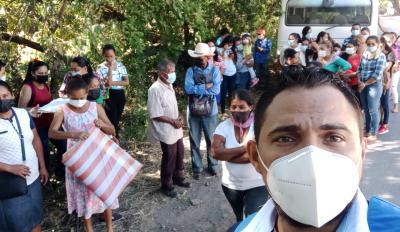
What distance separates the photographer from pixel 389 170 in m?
5.34

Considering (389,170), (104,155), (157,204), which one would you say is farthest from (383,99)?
(104,155)

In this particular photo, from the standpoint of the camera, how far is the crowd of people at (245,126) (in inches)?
43.6

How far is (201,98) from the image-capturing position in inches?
209

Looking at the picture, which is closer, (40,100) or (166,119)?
(40,100)

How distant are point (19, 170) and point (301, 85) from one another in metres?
2.74

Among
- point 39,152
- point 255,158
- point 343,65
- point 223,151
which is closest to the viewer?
point 255,158

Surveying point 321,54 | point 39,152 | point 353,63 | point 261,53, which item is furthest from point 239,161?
point 261,53

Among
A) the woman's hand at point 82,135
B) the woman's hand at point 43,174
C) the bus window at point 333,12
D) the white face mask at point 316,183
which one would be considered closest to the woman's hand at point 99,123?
the woman's hand at point 82,135

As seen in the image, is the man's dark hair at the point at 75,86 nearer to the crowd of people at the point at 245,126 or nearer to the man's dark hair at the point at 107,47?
the crowd of people at the point at 245,126

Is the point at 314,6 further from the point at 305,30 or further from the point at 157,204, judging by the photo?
the point at 157,204

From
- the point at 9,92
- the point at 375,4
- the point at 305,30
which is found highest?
the point at 375,4

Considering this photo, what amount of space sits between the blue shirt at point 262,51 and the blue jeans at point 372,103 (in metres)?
3.44

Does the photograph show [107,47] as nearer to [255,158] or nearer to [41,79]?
[41,79]

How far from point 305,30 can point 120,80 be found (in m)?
4.85
